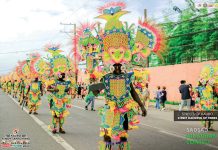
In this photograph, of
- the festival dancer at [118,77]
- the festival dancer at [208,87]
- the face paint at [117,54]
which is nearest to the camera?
the festival dancer at [118,77]

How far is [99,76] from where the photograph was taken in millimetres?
6844

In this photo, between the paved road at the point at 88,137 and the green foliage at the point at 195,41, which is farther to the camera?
the green foliage at the point at 195,41

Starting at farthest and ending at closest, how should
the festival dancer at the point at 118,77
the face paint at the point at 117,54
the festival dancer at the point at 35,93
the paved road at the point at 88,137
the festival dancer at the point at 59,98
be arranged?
1. the festival dancer at the point at 35,93
2. the festival dancer at the point at 59,98
3. the paved road at the point at 88,137
4. the face paint at the point at 117,54
5. the festival dancer at the point at 118,77

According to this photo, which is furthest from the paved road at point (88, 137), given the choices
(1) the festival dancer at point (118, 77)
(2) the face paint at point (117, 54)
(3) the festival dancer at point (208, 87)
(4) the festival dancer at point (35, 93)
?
(4) the festival dancer at point (35, 93)

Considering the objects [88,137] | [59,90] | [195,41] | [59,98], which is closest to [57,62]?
[59,90]

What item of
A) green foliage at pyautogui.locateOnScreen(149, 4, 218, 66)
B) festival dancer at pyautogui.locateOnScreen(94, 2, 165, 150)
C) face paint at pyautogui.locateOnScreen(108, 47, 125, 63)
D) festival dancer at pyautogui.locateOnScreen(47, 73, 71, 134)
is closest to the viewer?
festival dancer at pyautogui.locateOnScreen(94, 2, 165, 150)

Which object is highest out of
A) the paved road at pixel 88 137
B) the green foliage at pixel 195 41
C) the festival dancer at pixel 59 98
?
the green foliage at pixel 195 41

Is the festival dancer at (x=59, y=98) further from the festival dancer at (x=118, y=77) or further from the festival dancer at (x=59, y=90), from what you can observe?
the festival dancer at (x=118, y=77)

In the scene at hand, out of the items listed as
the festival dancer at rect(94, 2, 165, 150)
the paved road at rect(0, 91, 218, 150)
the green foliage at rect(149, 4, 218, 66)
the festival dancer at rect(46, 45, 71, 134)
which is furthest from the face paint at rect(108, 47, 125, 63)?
the green foliage at rect(149, 4, 218, 66)

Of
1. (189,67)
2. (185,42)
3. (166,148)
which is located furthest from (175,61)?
(166,148)

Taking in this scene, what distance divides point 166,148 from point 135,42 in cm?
312

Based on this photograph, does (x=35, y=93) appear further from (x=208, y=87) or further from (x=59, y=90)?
(x=208, y=87)

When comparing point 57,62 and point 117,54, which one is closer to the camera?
point 117,54

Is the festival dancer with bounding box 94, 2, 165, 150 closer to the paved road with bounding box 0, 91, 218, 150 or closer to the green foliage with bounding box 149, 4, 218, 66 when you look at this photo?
the paved road with bounding box 0, 91, 218, 150
